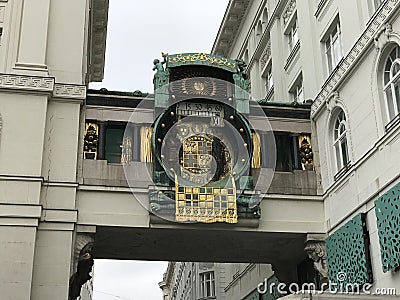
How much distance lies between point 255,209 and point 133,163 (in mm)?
4294

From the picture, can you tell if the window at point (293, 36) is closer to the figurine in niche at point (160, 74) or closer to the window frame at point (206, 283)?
the figurine in niche at point (160, 74)

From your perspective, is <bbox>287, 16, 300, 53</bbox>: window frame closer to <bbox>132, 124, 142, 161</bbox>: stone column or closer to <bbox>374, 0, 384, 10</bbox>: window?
<bbox>374, 0, 384, 10</bbox>: window

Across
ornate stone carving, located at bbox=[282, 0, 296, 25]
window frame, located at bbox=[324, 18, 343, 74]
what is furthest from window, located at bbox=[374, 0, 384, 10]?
ornate stone carving, located at bbox=[282, 0, 296, 25]

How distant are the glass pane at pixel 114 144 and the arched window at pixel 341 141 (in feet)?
23.8

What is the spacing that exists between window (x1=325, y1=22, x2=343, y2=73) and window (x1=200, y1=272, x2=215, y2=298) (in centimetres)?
2245

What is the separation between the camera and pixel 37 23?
82.4 ft

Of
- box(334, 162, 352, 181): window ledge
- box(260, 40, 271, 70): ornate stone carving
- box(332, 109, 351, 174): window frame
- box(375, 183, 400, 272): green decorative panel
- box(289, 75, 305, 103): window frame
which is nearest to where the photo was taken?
box(375, 183, 400, 272): green decorative panel

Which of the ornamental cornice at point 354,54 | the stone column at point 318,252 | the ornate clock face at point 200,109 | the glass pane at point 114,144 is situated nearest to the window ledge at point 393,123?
the ornamental cornice at point 354,54

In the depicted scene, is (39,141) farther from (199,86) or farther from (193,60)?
(193,60)

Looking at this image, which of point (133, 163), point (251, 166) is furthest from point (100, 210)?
point (251, 166)

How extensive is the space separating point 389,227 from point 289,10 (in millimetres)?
15114

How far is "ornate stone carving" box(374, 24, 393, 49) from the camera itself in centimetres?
2030

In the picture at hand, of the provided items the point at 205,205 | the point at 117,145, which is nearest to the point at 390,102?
the point at 205,205

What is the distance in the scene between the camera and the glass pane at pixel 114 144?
24219mm
